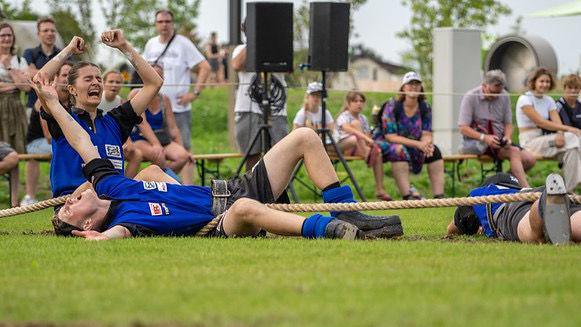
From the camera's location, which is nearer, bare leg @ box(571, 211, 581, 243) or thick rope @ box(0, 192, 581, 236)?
bare leg @ box(571, 211, 581, 243)

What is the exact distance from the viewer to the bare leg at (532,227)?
25.8 feet

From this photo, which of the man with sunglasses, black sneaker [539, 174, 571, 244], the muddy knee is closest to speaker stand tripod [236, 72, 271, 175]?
the man with sunglasses

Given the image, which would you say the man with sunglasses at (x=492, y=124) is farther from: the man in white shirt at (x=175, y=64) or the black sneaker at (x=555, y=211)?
the black sneaker at (x=555, y=211)

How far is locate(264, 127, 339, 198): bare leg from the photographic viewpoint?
853cm

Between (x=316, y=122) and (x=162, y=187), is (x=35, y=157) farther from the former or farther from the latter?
(x=162, y=187)

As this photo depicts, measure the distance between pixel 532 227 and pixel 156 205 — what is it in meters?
2.35

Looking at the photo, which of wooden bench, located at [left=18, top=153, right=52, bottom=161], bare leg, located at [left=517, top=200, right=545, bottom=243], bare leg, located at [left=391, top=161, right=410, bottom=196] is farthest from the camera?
bare leg, located at [left=391, top=161, right=410, bottom=196]

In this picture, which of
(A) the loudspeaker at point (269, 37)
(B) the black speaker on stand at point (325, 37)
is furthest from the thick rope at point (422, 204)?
(B) the black speaker on stand at point (325, 37)

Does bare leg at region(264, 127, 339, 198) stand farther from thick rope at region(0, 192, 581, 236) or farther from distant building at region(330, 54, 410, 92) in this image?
distant building at region(330, 54, 410, 92)

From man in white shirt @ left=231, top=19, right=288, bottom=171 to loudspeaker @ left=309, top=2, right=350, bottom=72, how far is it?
1.80 feet

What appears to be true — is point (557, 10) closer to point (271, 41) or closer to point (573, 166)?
point (573, 166)

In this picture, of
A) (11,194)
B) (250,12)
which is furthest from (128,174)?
(250,12)

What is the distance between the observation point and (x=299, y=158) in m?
8.58

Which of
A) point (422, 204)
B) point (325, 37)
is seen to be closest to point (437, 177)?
point (325, 37)
